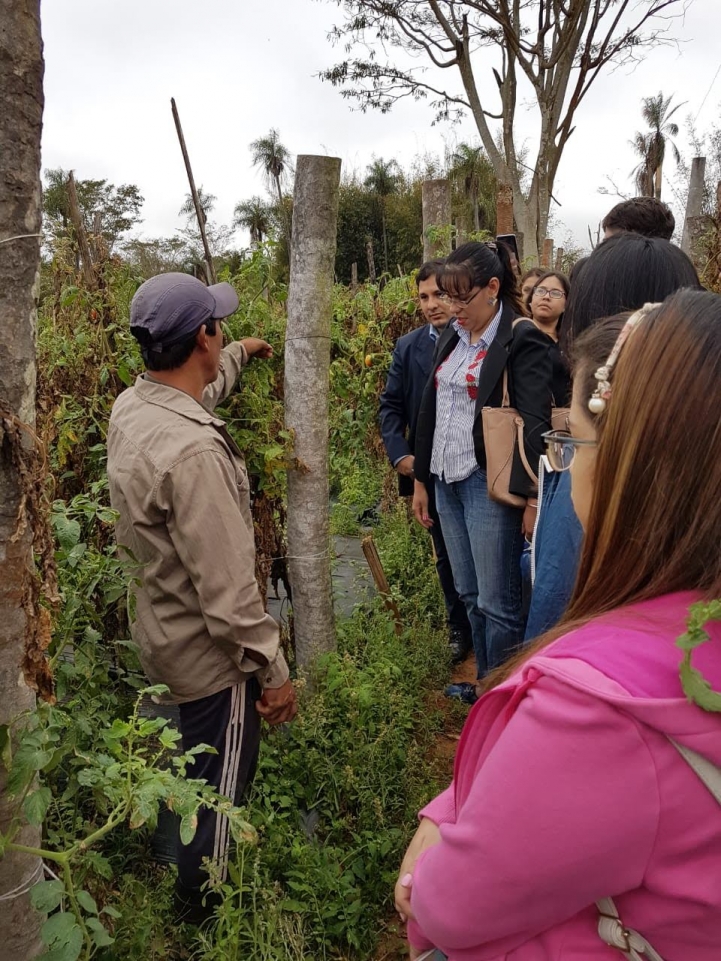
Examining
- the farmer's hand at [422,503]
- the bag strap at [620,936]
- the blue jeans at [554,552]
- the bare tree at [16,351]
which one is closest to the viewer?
the bag strap at [620,936]

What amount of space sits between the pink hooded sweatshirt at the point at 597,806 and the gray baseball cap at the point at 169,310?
4.70ft

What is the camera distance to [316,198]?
259cm

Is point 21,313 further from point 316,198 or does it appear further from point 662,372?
point 316,198

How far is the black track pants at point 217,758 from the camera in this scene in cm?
192

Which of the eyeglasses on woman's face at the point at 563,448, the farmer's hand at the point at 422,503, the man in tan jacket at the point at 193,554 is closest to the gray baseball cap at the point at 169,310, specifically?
the man in tan jacket at the point at 193,554

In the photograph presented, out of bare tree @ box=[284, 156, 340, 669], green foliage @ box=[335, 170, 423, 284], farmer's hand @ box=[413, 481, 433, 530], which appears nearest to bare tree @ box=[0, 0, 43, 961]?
bare tree @ box=[284, 156, 340, 669]

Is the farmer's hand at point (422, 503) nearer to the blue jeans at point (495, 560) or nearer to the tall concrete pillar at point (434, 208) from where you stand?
the blue jeans at point (495, 560)

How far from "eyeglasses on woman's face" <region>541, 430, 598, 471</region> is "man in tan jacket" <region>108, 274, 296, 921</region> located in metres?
0.94

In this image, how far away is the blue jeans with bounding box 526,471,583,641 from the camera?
5.23ft

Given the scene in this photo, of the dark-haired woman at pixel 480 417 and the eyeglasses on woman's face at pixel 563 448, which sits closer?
the eyeglasses on woman's face at pixel 563 448

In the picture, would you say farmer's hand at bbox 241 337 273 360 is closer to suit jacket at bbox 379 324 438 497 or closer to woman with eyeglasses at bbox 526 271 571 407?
suit jacket at bbox 379 324 438 497

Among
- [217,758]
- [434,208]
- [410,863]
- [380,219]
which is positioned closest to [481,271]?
[217,758]

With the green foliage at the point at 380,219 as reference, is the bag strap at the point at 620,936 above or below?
below

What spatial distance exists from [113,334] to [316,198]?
95cm
